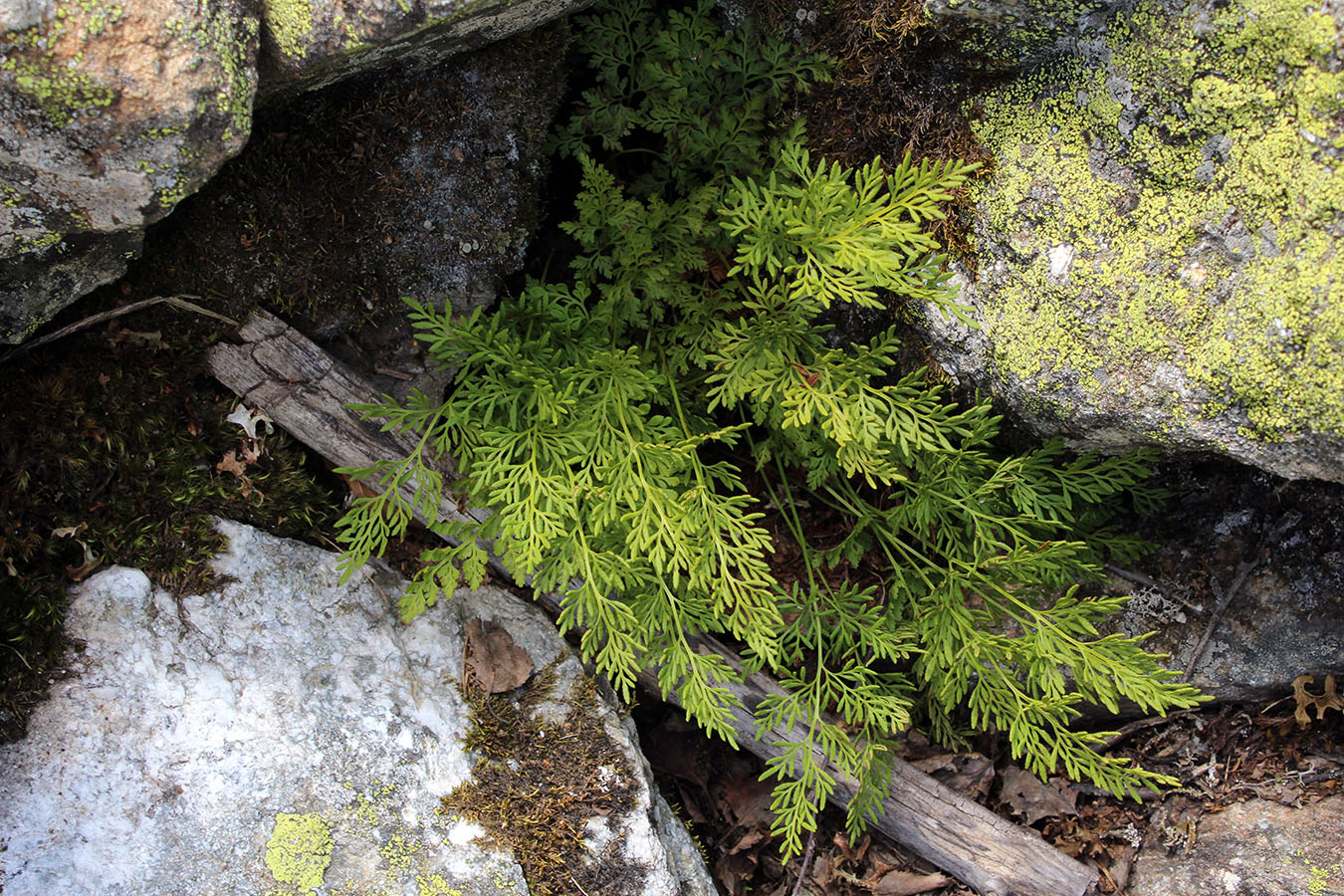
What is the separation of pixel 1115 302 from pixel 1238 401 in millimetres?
543

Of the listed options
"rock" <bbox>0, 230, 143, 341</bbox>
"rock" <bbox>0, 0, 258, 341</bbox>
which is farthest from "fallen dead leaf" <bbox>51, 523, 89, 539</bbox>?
"rock" <bbox>0, 0, 258, 341</bbox>

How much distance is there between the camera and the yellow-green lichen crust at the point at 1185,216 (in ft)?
8.79

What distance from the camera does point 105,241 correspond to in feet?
9.73

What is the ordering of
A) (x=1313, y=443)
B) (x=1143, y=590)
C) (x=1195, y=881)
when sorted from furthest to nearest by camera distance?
(x=1143, y=590)
(x=1195, y=881)
(x=1313, y=443)

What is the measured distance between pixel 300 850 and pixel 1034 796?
3561 millimetres

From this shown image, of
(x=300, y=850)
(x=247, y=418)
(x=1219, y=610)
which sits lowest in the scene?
(x=300, y=850)

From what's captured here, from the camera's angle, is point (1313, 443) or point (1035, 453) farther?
point (1035, 453)

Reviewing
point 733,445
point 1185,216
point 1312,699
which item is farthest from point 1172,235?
point 1312,699

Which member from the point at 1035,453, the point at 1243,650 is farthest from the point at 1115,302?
the point at 1243,650

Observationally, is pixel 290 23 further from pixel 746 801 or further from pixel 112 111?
pixel 746 801

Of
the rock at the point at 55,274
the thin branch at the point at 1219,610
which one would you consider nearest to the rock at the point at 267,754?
the rock at the point at 55,274

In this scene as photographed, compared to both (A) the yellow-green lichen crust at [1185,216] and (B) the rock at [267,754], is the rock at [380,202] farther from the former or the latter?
(A) the yellow-green lichen crust at [1185,216]

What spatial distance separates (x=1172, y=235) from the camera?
298 centimetres

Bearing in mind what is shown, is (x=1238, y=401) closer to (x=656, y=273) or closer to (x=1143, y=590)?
(x=1143, y=590)
